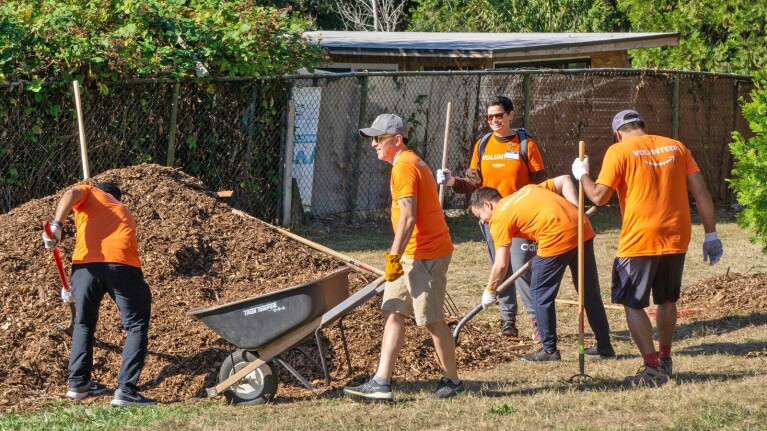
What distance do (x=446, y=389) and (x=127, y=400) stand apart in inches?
79.1

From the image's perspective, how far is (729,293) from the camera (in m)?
9.76

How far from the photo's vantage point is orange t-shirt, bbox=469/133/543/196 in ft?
27.1

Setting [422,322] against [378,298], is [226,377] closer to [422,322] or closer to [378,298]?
[422,322]

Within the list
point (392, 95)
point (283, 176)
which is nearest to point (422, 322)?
point (283, 176)

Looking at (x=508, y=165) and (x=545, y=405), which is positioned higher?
(x=508, y=165)

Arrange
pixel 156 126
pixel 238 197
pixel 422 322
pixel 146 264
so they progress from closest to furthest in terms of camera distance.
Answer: pixel 422 322
pixel 146 264
pixel 156 126
pixel 238 197

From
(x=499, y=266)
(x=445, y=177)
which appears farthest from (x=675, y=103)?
(x=499, y=266)

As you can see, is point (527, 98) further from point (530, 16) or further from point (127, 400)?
point (530, 16)

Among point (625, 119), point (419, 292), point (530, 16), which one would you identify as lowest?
point (419, 292)

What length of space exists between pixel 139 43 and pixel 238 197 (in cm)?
229

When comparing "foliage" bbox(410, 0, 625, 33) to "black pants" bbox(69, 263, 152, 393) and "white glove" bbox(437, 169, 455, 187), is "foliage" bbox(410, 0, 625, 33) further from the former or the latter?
"black pants" bbox(69, 263, 152, 393)

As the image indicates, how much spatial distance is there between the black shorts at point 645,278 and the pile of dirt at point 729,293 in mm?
2807

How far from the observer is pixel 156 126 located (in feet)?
40.0

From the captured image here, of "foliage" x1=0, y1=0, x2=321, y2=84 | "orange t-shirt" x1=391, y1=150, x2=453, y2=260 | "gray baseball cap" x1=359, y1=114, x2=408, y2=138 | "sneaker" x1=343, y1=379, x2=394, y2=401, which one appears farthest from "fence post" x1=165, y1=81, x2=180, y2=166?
"sneaker" x1=343, y1=379, x2=394, y2=401
